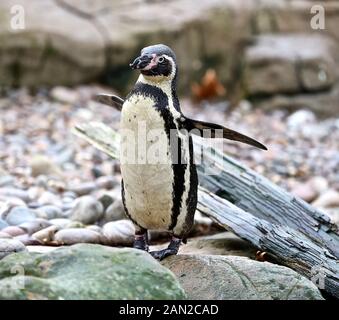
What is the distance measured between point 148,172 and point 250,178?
94 centimetres

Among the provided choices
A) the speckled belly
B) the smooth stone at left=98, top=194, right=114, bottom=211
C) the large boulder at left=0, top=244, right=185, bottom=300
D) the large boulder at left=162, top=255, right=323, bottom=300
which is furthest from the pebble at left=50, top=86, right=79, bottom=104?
the large boulder at left=0, top=244, right=185, bottom=300

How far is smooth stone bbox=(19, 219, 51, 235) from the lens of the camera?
3604 millimetres

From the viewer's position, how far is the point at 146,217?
2932 millimetres

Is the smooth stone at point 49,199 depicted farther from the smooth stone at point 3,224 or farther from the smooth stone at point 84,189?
the smooth stone at point 3,224

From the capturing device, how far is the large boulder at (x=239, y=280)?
108 inches

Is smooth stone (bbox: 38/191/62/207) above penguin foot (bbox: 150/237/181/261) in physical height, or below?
below

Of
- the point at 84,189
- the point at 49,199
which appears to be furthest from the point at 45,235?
the point at 84,189

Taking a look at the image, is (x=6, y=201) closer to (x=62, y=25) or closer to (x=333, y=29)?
(x=62, y=25)

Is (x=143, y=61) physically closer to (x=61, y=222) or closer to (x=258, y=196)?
(x=258, y=196)

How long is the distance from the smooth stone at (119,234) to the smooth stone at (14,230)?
39cm

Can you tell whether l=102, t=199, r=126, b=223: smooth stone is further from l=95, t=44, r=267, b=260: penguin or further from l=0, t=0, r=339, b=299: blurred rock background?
l=0, t=0, r=339, b=299: blurred rock background

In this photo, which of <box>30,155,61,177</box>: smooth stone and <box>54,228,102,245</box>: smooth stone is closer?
<box>54,228,102,245</box>: smooth stone

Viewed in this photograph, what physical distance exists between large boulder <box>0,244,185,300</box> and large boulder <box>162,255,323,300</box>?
0.37 m
